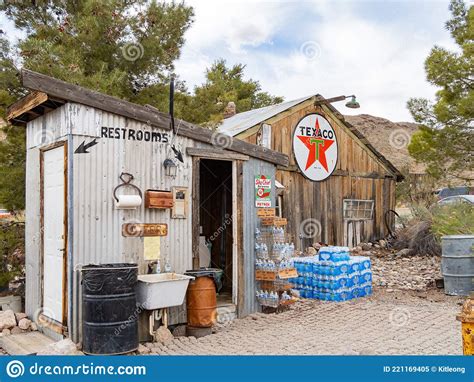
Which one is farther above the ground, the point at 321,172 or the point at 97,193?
the point at 321,172

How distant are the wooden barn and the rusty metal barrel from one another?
5.76 meters

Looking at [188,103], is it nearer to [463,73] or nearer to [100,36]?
[100,36]

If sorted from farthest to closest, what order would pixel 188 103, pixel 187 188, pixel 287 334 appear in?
pixel 188 103 < pixel 187 188 < pixel 287 334

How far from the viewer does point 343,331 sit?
7.36 metres

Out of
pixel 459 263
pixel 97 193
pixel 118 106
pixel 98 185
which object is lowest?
pixel 459 263

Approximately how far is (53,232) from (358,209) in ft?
36.0

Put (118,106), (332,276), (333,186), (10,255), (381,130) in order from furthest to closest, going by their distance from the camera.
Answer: (381,130) → (333,186) → (332,276) → (10,255) → (118,106)

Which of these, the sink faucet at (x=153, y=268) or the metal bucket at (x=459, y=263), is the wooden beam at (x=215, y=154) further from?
the metal bucket at (x=459, y=263)

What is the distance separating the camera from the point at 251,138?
13.1m

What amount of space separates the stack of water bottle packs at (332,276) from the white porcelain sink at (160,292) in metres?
3.43

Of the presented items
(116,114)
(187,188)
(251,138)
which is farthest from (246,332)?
(251,138)

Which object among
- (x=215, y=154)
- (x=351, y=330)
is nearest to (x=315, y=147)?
(x=215, y=154)

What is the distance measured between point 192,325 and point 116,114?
10.4 feet

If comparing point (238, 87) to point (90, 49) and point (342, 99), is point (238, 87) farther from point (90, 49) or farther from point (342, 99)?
point (90, 49)
